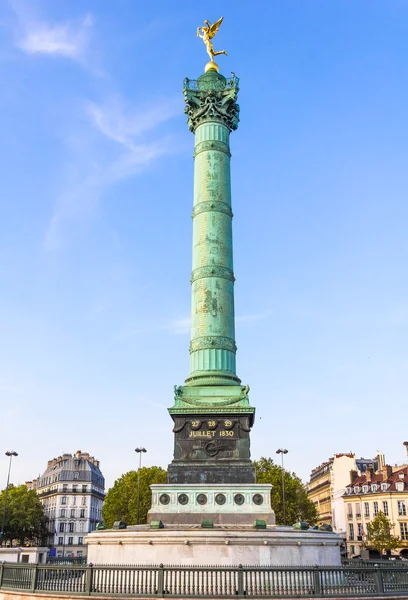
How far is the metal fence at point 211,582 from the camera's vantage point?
1511 centimetres

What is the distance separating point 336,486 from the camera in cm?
8669

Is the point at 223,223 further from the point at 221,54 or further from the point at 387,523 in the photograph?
the point at 387,523

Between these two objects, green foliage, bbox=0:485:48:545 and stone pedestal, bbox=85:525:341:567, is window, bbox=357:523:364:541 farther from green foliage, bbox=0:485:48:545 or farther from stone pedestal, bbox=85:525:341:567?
stone pedestal, bbox=85:525:341:567

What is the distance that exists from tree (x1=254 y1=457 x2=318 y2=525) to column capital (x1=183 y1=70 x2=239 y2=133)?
116 feet

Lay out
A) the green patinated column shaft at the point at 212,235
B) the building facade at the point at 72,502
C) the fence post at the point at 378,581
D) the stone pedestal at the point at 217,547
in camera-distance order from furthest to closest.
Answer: the building facade at the point at 72,502 → the green patinated column shaft at the point at 212,235 → the stone pedestal at the point at 217,547 → the fence post at the point at 378,581

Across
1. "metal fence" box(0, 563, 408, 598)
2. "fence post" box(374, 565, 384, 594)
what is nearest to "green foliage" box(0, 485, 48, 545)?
"metal fence" box(0, 563, 408, 598)

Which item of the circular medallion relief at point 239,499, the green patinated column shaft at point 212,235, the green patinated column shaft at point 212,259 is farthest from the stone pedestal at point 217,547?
the green patinated column shaft at point 212,259

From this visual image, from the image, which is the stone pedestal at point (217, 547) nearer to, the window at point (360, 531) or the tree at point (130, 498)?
the tree at point (130, 498)

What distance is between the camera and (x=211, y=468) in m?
26.1

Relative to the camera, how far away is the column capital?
33.6m

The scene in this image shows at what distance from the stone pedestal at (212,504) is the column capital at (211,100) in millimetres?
20016

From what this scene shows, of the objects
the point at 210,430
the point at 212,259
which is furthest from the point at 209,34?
the point at 210,430

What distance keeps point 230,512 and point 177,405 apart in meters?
5.37

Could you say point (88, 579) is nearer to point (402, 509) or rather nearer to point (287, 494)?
point (287, 494)
